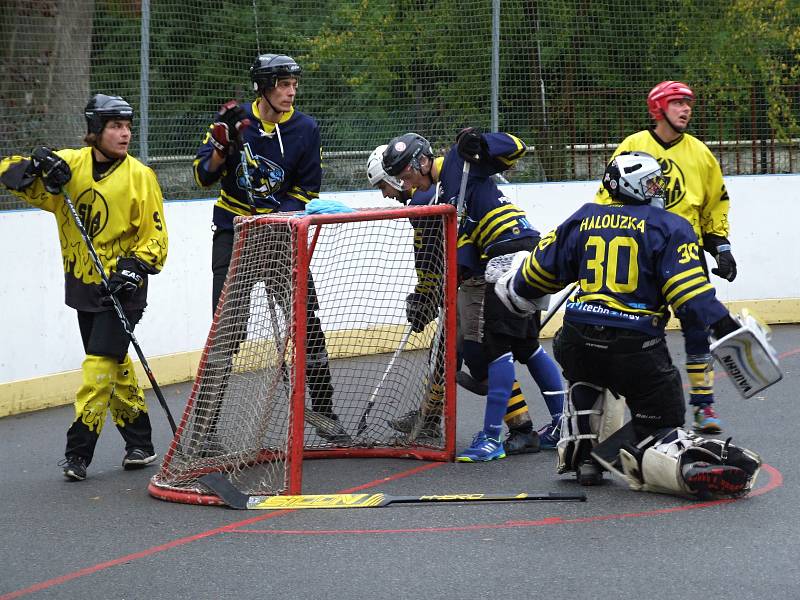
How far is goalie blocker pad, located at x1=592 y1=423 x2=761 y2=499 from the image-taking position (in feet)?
18.3

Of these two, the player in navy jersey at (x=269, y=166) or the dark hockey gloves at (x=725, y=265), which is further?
the dark hockey gloves at (x=725, y=265)

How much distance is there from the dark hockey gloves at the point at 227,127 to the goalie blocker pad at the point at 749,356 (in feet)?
8.81

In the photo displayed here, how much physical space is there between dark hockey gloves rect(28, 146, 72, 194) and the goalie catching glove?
2160 mm

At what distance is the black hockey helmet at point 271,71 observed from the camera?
6938 mm

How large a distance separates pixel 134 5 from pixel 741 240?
5526 millimetres

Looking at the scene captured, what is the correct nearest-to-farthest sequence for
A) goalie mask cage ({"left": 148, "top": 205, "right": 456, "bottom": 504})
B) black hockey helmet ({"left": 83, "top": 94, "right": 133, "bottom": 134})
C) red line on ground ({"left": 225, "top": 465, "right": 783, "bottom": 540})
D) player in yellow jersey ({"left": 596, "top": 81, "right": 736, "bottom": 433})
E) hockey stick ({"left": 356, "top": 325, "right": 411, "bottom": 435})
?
red line on ground ({"left": 225, "top": 465, "right": 783, "bottom": 540})
goalie mask cage ({"left": 148, "top": 205, "right": 456, "bottom": 504})
black hockey helmet ({"left": 83, "top": 94, "right": 133, "bottom": 134})
hockey stick ({"left": 356, "top": 325, "right": 411, "bottom": 435})
player in yellow jersey ({"left": 596, "top": 81, "right": 736, "bottom": 433})

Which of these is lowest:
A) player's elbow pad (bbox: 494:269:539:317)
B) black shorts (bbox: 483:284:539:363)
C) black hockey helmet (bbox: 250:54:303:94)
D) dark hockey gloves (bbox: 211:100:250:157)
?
black shorts (bbox: 483:284:539:363)

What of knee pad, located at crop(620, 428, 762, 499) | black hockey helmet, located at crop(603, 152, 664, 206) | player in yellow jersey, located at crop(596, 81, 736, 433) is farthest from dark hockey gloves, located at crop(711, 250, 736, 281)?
knee pad, located at crop(620, 428, 762, 499)

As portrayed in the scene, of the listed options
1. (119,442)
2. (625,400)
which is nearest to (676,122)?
(625,400)

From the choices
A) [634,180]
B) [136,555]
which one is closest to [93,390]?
[136,555]

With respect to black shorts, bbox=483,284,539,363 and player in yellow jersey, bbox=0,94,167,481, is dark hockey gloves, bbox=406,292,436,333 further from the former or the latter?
player in yellow jersey, bbox=0,94,167,481

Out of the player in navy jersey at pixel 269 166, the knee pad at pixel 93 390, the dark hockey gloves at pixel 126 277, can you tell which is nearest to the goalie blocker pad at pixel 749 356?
the player in navy jersey at pixel 269 166

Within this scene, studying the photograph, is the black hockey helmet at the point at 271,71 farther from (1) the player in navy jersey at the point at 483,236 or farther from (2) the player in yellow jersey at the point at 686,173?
(2) the player in yellow jersey at the point at 686,173

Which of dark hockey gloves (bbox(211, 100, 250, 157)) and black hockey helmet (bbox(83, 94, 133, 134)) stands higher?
black hockey helmet (bbox(83, 94, 133, 134))
